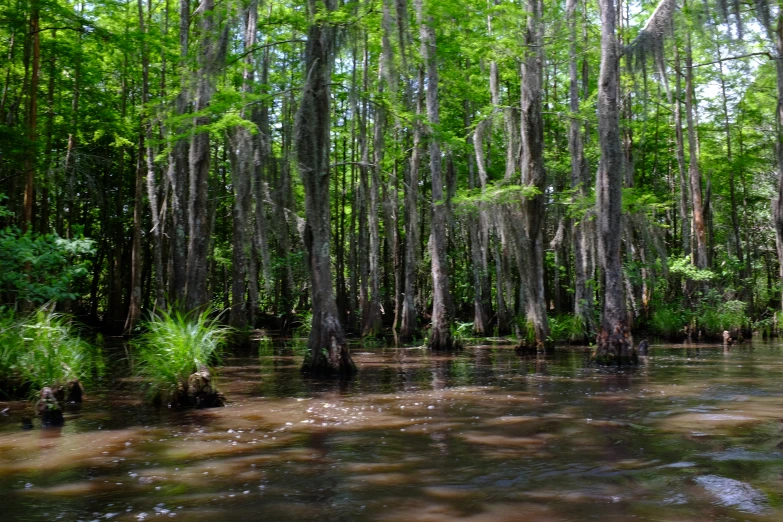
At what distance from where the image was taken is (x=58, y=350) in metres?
7.65

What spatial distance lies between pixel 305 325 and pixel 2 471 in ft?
60.0

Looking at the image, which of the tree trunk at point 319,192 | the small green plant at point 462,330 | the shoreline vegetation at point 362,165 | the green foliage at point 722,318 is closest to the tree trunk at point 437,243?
the shoreline vegetation at point 362,165

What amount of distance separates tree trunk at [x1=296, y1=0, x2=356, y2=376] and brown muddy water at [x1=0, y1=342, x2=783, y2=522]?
4.18 ft

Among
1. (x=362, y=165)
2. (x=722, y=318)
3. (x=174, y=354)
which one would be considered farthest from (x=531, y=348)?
(x=174, y=354)

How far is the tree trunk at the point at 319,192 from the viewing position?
10.5 m

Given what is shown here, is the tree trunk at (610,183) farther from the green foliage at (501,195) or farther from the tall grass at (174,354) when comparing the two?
the tall grass at (174,354)

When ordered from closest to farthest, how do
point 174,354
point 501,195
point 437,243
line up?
point 174,354, point 501,195, point 437,243

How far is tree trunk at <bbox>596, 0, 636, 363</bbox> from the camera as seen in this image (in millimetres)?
12219

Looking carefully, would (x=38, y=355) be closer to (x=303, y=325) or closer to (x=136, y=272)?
(x=136, y=272)

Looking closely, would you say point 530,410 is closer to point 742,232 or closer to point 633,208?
point 633,208

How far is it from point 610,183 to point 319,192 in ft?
19.4

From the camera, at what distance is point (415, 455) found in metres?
5.12

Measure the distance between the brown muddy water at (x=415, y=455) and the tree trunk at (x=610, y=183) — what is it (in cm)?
286

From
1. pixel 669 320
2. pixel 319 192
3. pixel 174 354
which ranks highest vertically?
pixel 319 192
